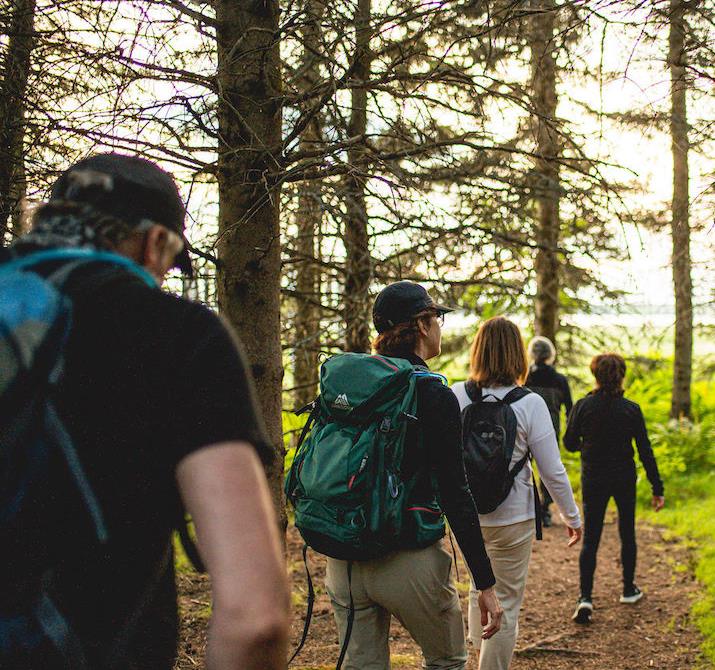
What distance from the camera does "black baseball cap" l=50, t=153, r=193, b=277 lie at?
137 centimetres

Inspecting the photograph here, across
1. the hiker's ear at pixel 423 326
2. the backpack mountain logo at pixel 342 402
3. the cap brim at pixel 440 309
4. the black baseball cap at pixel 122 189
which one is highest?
the black baseball cap at pixel 122 189

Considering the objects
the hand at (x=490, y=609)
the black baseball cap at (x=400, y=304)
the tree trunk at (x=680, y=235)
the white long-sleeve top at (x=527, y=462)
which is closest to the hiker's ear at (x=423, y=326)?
the black baseball cap at (x=400, y=304)

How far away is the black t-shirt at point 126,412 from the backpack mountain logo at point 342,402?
158cm

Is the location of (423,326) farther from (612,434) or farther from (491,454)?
(612,434)

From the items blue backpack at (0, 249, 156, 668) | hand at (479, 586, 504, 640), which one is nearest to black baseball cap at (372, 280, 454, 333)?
hand at (479, 586, 504, 640)

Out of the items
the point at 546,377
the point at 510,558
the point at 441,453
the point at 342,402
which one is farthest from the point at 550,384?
the point at 342,402

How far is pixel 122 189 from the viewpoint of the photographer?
1375 millimetres

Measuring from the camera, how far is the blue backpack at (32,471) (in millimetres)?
1184

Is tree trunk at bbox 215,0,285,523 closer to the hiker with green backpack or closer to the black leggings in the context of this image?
the hiker with green backpack

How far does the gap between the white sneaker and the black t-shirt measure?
236 inches

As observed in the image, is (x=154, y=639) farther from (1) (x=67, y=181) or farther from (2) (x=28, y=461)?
(1) (x=67, y=181)

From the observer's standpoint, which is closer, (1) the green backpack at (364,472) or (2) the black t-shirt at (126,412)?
(2) the black t-shirt at (126,412)

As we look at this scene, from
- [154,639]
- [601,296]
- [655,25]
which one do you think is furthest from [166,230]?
[601,296]

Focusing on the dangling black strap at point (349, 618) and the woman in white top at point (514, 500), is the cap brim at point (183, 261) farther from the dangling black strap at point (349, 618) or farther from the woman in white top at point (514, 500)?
the woman in white top at point (514, 500)
